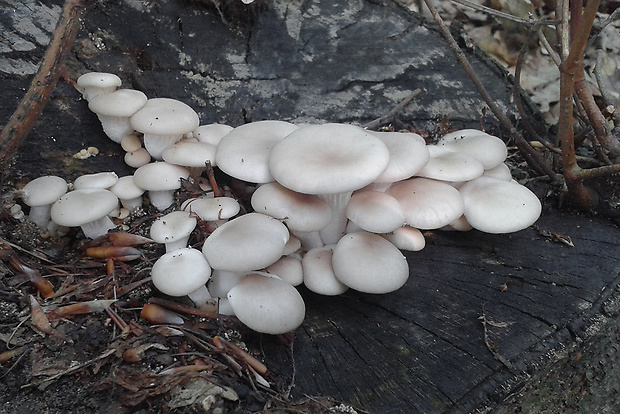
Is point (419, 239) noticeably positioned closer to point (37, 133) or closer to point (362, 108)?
point (362, 108)

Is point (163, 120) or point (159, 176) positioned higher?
point (163, 120)

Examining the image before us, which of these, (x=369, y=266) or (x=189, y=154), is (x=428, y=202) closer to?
(x=369, y=266)

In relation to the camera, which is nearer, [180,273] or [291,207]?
[180,273]

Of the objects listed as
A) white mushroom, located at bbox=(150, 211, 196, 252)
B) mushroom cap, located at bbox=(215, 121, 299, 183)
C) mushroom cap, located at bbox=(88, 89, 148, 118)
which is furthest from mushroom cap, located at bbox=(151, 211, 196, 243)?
mushroom cap, located at bbox=(88, 89, 148, 118)

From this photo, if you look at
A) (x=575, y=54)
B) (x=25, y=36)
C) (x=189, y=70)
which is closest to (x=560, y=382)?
(x=575, y=54)

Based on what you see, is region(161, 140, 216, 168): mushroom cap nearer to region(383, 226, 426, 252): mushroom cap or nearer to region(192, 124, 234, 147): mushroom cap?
region(192, 124, 234, 147): mushroom cap

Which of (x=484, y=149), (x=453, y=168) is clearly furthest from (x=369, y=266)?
(x=484, y=149)
